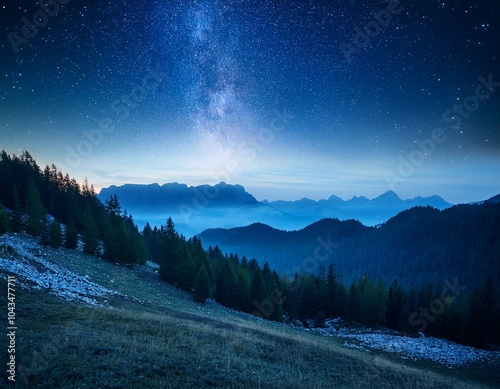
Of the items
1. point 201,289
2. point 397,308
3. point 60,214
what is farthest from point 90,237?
point 397,308

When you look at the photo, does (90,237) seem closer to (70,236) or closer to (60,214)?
(70,236)

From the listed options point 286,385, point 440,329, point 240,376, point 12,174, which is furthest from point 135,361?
point 12,174

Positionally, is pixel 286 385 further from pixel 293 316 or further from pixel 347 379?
pixel 293 316

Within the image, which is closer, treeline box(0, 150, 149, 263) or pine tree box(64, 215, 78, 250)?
treeline box(0, 150, 149, 263)

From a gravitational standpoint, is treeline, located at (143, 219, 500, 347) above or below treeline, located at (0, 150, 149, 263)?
below

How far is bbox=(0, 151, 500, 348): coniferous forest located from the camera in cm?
4878

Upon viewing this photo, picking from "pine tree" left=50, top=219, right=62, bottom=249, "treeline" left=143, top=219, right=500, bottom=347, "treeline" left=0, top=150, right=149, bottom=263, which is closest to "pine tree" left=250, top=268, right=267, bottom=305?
"treeline" left=143, top=219, right=500, bottom=347

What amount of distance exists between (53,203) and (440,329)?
9885 cm

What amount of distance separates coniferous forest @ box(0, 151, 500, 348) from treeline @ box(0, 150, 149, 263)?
0.18 metres

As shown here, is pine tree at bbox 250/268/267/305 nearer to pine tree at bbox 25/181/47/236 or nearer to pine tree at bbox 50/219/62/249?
pine tree at bbox 50/219/62/249

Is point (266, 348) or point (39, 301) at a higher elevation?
point (39, 301)

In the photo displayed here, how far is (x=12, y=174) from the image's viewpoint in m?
67.7

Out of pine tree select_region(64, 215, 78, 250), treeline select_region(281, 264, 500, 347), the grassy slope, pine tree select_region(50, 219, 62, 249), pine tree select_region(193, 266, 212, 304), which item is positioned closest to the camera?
the grassy slope

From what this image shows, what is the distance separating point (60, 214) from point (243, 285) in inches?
2184
